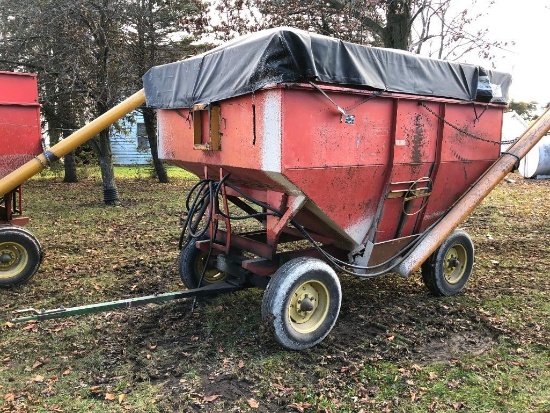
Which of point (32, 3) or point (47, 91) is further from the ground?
point (32, 3)

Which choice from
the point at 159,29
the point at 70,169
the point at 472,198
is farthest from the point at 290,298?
the point at 70,169

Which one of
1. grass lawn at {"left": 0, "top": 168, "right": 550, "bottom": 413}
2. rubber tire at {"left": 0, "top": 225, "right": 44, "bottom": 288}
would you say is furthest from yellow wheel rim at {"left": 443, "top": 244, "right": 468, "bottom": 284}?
rubber tire at {"left": 0, "top": 225, "right": 44, "bottom": 288}

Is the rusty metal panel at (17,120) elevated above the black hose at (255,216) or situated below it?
above

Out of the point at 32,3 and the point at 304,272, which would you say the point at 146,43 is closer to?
the point at 32,3

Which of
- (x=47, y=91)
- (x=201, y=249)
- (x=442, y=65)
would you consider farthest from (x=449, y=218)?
(x=47, y=91)

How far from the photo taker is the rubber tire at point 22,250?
5969mm

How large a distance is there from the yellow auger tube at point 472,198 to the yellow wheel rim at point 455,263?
0.52 m

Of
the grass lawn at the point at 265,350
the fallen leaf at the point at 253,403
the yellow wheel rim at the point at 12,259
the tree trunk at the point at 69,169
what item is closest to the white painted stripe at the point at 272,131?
the grass lawn at the point at 265,350

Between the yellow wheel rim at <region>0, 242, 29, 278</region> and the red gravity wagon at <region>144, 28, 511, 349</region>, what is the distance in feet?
6.95

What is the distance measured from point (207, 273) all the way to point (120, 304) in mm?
1663

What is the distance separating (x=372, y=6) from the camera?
1087 cm

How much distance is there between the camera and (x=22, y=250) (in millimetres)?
6125

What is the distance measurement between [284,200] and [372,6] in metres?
7.98

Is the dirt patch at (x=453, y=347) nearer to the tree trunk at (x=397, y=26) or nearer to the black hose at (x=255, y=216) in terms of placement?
the black hose at (x=255, y=216)
